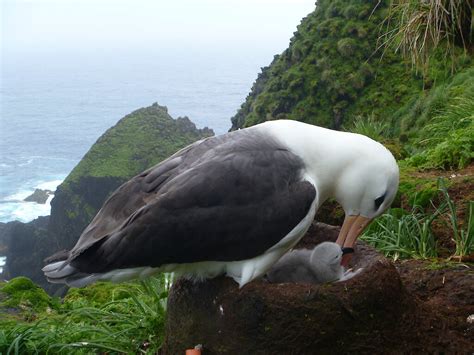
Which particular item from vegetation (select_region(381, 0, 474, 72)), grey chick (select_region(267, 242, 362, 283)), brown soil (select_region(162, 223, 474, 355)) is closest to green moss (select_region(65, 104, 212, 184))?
vegetation (select_region(381, 0, 474, 72))

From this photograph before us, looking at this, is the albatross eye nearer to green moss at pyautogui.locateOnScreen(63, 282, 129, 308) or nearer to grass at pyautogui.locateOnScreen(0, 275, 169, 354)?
grass at pyautogui.locateOnScreen(0, 275, 169, 354)

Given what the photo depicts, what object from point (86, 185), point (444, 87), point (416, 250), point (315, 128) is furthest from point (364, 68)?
point (86, 185)

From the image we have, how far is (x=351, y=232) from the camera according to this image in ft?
13.9

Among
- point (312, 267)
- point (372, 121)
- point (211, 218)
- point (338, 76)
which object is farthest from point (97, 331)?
Answer: point (338, 76)

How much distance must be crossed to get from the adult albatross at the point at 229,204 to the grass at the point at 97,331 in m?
0.65

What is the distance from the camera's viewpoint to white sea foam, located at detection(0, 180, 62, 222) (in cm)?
5309

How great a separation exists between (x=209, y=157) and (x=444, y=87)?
31.9ft

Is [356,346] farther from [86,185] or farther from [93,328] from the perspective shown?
[86,185]

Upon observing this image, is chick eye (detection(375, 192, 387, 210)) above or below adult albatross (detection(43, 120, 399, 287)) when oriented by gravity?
below

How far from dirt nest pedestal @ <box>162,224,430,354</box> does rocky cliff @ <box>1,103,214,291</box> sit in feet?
109

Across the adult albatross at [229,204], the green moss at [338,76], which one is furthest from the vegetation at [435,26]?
the green moss at [338,76]

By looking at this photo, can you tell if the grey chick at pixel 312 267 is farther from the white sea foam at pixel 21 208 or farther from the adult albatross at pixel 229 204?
the white sea foam at pixel 21 208

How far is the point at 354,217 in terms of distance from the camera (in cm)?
425

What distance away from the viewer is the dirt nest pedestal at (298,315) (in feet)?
11.9
